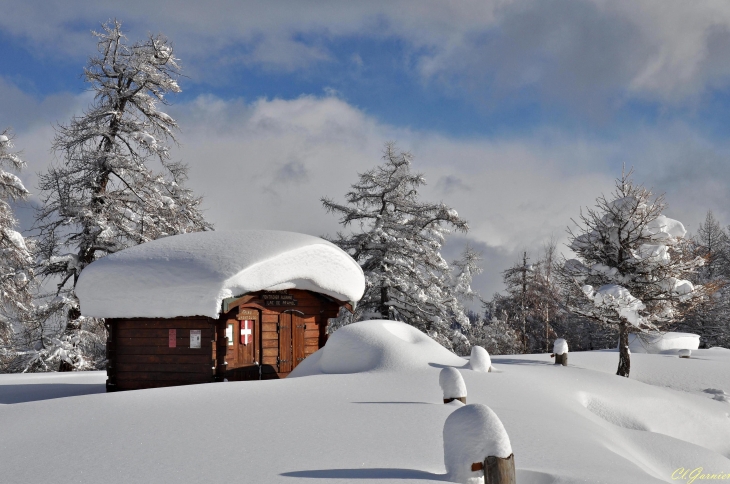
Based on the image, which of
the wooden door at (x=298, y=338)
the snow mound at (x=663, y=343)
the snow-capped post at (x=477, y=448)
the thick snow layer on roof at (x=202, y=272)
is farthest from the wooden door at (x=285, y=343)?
the snow mound at (x=663, y=343)

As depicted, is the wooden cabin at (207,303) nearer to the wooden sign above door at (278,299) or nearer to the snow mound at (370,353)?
the wooden sign above door at (278,299)

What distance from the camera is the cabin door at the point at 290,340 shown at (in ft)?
52.9

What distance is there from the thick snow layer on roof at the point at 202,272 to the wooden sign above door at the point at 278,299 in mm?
497

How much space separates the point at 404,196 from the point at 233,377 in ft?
46.8

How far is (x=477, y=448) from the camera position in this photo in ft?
18.3

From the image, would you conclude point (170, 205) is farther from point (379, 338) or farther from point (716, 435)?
point (716, 435)

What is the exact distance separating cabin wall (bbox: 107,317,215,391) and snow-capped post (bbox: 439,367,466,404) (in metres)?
6.88

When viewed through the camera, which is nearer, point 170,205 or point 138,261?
point 138,261

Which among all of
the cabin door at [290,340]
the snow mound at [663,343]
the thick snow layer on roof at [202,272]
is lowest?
the snow mound at [663,343]

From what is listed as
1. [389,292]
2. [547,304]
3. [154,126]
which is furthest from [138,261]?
[547,304]

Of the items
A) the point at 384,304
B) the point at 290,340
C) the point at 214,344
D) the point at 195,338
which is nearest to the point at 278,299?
the point at 290,340

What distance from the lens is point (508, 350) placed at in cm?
3328

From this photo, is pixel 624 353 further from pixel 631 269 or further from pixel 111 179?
pixel 111 179

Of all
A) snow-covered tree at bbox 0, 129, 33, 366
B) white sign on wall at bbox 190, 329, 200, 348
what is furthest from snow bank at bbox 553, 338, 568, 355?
snow-covered tree at bbox 0, 129, 33, 366
